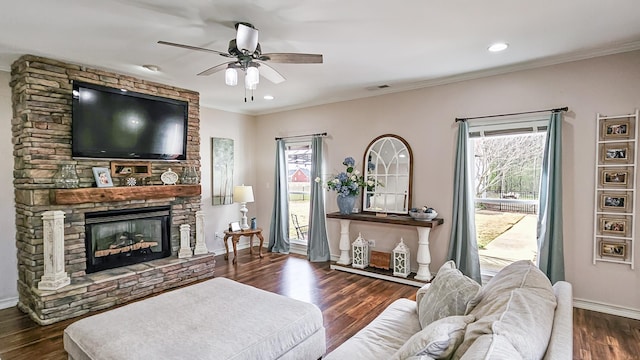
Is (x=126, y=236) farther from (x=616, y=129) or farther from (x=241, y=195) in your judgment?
(x=616, y=129)

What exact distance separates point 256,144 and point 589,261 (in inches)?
211

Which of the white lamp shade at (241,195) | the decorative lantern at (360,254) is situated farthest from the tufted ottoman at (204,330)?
the white lamp shade at (241,195)

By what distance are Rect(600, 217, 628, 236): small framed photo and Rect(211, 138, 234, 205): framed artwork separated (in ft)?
17.3

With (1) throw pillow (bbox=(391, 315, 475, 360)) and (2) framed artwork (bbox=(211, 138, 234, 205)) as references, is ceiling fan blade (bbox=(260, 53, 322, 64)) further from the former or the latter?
(2) framed artwork (bbox=(211, 138, 234, 205))

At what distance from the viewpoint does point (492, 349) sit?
1.02m

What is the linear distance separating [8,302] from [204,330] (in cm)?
314

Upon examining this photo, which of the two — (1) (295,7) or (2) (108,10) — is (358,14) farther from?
(2) (108,10)

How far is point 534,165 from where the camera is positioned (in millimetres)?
3725

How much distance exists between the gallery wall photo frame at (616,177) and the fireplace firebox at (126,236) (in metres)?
5.10

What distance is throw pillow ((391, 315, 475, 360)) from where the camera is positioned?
125cm

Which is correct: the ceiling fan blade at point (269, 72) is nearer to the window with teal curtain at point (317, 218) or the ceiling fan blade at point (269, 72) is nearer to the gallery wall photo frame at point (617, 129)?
the window with teal curtain at point (317, 218)

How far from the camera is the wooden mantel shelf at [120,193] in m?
3.32

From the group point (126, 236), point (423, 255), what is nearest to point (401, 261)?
point (423, 255)

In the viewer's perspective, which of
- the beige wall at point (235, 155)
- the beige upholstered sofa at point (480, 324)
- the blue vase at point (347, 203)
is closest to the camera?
the beige upholstered sofa at point (480, 324)
